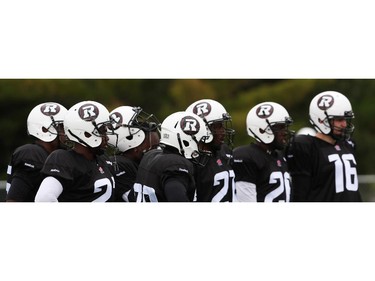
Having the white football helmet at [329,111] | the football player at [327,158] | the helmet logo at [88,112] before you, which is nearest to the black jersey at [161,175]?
the helmet logo at [88,112]

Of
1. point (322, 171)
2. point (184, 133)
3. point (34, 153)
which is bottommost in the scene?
point (322, 171)

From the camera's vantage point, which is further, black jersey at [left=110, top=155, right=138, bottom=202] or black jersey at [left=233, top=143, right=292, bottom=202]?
black jersey at [left=233, top=143, right=292, bottom=202]

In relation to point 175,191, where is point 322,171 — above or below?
above

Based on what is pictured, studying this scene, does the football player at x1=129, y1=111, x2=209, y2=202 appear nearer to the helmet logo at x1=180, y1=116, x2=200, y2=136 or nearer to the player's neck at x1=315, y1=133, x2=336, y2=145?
the helmet logo at x1=180, y1=116, x2=200, y2=136

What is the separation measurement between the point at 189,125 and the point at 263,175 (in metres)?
1.50

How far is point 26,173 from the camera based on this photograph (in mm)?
8992

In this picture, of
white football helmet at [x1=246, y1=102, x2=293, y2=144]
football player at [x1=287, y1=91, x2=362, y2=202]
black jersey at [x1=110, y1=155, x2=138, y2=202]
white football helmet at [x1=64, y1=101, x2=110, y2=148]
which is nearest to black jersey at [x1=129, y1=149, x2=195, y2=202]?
white football helmet at [x1=64, y1=101, x2=110, y2=148]

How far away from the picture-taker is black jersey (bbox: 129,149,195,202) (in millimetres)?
7742

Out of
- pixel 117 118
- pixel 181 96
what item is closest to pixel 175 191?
pixel 117 118

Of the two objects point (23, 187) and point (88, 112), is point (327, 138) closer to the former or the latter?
point (88, 112)

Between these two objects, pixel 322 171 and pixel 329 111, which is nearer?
pixel 322 171

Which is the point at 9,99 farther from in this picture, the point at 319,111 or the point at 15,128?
the point at 319,111

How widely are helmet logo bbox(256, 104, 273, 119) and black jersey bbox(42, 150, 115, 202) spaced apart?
2345mm

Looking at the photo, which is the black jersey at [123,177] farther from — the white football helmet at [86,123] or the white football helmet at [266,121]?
the white football helmet at [266,121]
